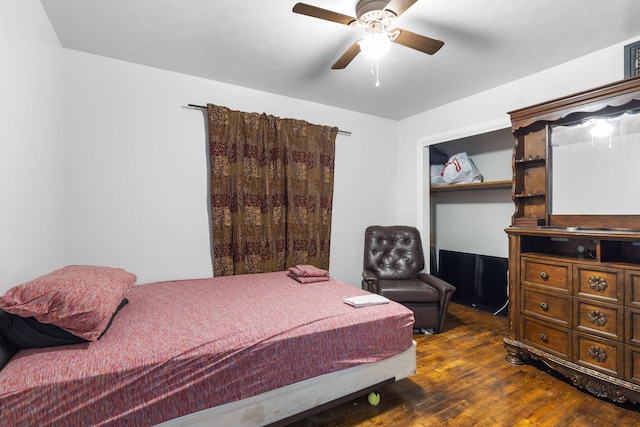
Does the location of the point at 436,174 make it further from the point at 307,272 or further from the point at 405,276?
the point at 307,272

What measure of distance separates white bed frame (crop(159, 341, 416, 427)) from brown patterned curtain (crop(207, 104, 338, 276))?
5.31ft

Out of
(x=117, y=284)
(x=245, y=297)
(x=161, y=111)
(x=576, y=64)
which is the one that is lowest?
(x=245, y=297)

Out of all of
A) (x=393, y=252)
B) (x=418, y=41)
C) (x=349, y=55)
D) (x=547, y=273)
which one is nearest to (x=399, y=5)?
(x=418, y=41)

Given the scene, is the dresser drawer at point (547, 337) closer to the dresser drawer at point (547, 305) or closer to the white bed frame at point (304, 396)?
the dresser drawer at point (547, 305)

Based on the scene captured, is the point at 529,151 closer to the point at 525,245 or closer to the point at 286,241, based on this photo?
the point at 525,245

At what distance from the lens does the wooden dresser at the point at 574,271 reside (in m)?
1.92

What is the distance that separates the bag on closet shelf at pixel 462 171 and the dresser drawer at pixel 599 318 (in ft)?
6.55

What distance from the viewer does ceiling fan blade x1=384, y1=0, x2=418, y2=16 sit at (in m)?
1.52

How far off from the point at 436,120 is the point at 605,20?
179 cm

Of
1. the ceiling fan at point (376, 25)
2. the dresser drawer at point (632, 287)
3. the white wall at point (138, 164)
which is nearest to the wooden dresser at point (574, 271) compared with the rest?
the dresser drawer at point (632, 287)

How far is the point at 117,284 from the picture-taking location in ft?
6.01

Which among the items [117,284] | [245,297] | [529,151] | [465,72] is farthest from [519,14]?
[117,284]

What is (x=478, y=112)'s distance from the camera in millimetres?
3275

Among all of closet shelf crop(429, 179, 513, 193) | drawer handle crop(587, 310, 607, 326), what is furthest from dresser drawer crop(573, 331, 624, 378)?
closet shelf crop(429, 179, 513, 193)
